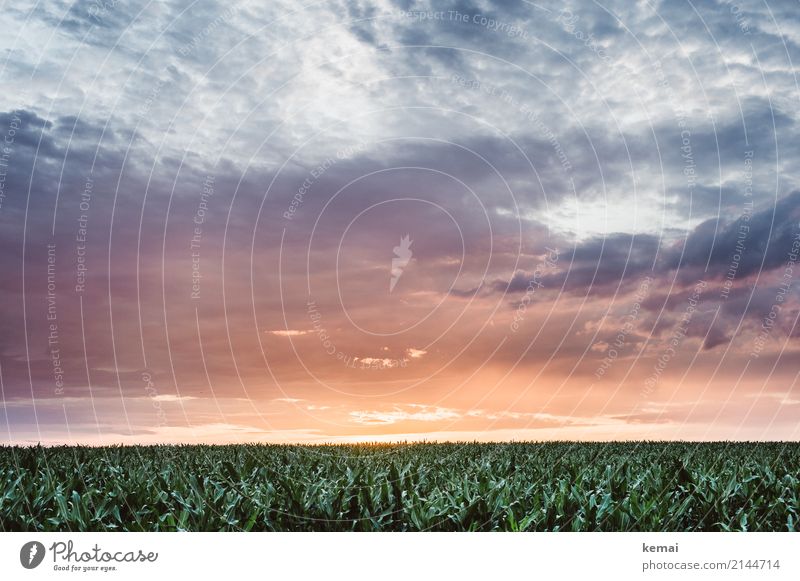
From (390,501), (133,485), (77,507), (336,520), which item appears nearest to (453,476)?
(390,501)

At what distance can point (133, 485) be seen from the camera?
41.1ft

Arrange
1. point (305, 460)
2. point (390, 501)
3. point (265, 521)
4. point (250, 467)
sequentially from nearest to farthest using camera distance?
1. point (265, 521)
2. point (390, 501)
3. point (250, 467)
4. point (305, 460)

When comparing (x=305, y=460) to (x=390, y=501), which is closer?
(x=390, y=501)

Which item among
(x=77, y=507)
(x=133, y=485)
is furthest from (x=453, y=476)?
(x=77, y=507)

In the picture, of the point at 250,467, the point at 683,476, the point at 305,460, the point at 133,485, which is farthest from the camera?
the point at 305,460

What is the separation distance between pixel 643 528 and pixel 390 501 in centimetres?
386
